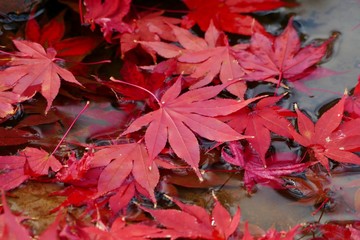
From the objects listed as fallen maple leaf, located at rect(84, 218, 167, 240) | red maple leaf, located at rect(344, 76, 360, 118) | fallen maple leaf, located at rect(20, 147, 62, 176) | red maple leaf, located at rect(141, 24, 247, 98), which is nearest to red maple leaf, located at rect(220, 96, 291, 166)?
red maple leaf, located at rect(141, 24, 247, 98)

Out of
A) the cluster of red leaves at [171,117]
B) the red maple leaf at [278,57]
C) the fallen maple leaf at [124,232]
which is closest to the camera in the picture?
the fallen maple leaf at [124,232]

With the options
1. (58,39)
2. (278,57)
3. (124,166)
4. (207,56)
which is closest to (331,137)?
(278,57)

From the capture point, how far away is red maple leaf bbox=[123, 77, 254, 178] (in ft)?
4.52

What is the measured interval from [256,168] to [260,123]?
13 centimetres

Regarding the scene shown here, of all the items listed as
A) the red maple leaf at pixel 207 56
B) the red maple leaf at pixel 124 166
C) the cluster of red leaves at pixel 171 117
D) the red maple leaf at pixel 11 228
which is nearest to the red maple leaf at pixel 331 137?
the cluster of red leaves at pixel 171 117

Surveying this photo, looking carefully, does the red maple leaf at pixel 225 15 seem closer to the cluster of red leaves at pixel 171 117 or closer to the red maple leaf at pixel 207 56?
the cluster of red leaves at pixel 171 117

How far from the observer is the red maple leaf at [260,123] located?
144cm

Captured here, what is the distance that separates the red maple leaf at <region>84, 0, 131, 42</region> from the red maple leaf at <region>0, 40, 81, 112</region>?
26 centimetres

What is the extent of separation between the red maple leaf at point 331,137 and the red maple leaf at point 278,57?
0.84 feet

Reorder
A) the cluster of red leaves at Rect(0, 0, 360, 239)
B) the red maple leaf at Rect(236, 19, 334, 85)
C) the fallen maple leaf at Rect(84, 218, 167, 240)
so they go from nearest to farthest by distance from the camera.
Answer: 1. the fallen maple leaf at Rect(84, 218, 167, 240)
2. the cluster of red leaves at Rect(0, 0, 360, 239)
3. the red maple leaf at Rect(236, 19, 334, 85)

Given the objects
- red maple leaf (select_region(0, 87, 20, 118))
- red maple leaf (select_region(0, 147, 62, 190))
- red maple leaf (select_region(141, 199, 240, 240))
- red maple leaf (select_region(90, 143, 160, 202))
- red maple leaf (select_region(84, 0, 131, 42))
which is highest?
red maple leaf (select_region(84, 0, 131, 42))

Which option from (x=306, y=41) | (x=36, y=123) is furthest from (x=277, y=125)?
(x=36, y=123)

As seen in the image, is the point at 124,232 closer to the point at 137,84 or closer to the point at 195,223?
the point at 195,223

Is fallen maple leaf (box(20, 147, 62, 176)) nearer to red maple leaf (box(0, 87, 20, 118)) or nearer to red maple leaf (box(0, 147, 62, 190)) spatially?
red maple leaf (box(0, 147, 62, 190))
